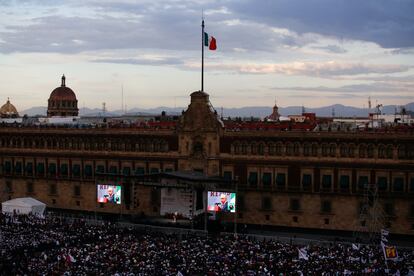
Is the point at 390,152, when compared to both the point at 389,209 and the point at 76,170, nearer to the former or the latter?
the point at 389,209

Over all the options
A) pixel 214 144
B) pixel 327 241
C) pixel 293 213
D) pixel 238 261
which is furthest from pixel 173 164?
pixel 238 261

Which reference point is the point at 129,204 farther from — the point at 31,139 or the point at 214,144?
the point at 31,139

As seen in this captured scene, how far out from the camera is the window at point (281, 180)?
69.2 m

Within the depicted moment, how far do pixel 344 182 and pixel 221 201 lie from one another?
12474mm

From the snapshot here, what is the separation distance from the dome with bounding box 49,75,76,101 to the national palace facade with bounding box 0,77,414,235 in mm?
43615

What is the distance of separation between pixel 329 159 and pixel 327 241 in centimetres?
983

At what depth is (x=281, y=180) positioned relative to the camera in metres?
69.2

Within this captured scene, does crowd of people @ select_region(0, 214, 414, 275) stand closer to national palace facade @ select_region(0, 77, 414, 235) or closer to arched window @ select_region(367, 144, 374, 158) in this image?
national palace facade @ select_region(0, 77, 414, 235)

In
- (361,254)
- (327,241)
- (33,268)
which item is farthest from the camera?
(327,241)

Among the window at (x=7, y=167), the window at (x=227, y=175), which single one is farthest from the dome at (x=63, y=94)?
the window at (x=227, y=175)

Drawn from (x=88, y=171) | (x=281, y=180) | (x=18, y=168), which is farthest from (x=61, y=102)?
(x=281, y=180)

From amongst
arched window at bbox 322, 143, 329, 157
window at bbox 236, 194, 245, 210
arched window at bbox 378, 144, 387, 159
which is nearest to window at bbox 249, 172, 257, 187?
window at bbox 236, 194, 245, 210

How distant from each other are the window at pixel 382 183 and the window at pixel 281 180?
31.9 feet

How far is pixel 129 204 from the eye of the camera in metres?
76.4
